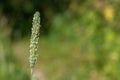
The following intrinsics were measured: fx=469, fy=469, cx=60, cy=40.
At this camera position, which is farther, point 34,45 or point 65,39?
point 65,39

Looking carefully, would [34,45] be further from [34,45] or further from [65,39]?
[65,39]

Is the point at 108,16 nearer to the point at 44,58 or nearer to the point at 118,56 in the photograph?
the point at 118,56

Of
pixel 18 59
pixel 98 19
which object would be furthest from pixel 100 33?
pixel 18 59

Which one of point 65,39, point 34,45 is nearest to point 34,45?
point 34,45

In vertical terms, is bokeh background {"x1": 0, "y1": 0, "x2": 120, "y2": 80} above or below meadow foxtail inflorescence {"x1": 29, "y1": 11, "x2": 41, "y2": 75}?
above

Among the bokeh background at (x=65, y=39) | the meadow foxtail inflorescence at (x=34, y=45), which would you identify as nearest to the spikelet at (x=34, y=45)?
Answer: the meadow foxtail inflorescence at (x=34, y=45)

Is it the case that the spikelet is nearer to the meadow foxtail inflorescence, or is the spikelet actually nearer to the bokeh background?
the meadow foxtail inflorescence

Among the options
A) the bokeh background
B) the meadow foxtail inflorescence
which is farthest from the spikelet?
the bokeh background

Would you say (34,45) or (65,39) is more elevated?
(65,39)

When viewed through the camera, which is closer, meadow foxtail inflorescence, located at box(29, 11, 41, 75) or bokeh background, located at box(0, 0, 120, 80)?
meadow foxtail inflorescence, located at box(29, 11, 41, 75)
